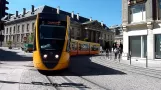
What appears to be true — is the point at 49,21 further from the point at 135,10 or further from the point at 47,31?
the point at 135,10

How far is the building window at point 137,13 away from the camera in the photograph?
24562mm

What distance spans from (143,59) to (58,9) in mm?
57427

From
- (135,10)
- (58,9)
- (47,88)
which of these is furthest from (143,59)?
(58,9)

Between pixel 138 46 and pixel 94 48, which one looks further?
pixel 94 48

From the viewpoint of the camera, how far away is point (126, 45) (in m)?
26.8

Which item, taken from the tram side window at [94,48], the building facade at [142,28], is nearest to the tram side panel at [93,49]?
the tram side window at [94,48]

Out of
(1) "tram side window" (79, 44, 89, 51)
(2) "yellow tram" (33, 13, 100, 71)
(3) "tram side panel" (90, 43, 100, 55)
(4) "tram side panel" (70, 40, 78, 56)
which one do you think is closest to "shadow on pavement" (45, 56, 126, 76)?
(2) "yellow tram" (33, 13, 100, 71)

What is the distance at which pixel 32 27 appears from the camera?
253 ft

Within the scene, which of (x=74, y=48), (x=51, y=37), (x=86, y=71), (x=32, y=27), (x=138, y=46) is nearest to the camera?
(x=51, y=37)

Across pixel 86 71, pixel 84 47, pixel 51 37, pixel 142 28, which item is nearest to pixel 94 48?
pixel 84 47

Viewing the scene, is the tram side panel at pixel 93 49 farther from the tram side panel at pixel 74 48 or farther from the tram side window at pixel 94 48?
the tram side panel at pixel 74 48

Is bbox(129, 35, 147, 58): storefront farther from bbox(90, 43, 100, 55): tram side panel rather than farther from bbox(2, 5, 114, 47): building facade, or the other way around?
bbox(2, 5, 114, 47): building facade

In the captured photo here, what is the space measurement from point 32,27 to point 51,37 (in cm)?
6583

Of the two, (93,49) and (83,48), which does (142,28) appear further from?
(93,49)
